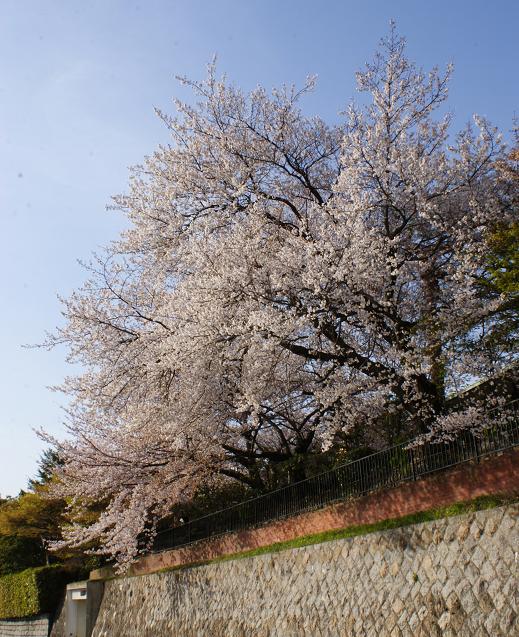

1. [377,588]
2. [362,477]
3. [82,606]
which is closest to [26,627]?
[82,606]

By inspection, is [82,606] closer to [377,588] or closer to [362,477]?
[362,477]

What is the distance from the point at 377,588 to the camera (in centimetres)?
1263

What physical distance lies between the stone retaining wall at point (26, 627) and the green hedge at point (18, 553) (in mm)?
2159

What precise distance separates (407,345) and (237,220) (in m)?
5.79

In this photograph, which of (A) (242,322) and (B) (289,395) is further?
(B) (289,395)

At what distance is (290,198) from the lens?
1870 centimetres

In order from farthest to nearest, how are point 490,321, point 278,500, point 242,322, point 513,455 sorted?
point 278,500, point 242,322, point 490,321, point 513,455

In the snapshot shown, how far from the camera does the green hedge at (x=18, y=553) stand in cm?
3192

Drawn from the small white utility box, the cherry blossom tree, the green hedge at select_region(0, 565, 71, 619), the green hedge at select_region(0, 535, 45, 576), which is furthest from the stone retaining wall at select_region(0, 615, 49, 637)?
the cherry blossom tree

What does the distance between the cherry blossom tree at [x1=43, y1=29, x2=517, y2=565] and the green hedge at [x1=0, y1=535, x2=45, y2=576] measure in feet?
41.8

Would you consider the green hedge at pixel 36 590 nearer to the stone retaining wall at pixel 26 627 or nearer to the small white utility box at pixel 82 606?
the stone retaining wall at pixel 26 627

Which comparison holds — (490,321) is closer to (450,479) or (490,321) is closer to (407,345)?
(407,345)

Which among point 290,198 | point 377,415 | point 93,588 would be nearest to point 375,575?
point 377,415

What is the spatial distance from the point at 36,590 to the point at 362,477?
18.4m
